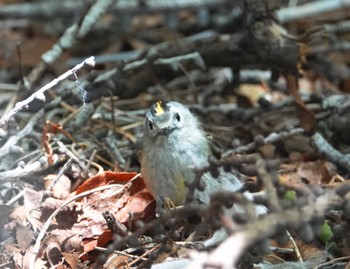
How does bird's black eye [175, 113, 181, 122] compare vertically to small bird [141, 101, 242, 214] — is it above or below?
above

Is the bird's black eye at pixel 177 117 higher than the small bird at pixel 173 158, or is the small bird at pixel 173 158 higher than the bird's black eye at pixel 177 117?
the bird's black eye at pixel 177 117

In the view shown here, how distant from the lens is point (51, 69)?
5684 millimetres

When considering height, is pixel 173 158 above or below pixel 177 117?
below

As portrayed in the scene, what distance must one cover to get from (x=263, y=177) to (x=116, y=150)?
2.22 metres

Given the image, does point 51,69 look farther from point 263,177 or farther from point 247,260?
point 263,177

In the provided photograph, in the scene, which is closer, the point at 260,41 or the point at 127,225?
the point at 127,225

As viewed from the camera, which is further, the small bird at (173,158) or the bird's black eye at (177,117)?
the bird's black eye at (177,117)

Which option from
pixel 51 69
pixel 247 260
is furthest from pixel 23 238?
pixel 51 69

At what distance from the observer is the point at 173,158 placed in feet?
11.5

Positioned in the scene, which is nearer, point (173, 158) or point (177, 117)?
point (173, 158)

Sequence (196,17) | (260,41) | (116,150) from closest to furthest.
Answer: (116,150), (260,41), (196,17)

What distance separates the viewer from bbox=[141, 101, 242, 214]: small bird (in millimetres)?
3443

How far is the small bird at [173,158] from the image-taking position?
11.3 ft

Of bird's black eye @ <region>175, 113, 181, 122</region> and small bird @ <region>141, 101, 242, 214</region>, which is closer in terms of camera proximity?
small bird @ <region>141, 101, 242, 214</region>
